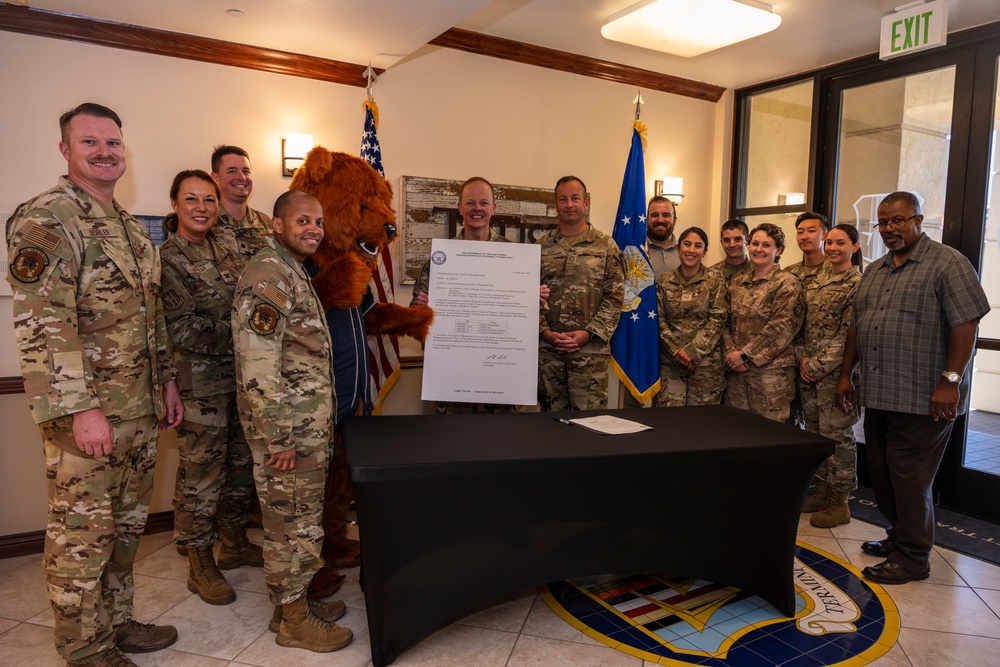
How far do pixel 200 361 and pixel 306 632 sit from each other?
3.69 ft

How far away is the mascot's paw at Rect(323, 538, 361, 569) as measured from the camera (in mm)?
2848

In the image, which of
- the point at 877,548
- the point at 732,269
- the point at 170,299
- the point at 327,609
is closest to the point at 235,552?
the point at 327,609

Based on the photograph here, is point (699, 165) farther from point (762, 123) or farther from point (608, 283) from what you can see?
point (608, 283)

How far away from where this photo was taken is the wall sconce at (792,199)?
185 inches

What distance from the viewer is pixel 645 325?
3.87m

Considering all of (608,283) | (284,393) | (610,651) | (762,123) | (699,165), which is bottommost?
(610,651)

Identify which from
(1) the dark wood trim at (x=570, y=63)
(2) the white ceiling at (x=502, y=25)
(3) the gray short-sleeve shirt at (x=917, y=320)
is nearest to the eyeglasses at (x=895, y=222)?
(3) the gray short-sleeve shirt at (x=917, y=320)

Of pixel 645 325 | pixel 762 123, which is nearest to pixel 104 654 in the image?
pixel 645 325

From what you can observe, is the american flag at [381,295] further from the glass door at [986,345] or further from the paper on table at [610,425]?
the glass door at [986,345]

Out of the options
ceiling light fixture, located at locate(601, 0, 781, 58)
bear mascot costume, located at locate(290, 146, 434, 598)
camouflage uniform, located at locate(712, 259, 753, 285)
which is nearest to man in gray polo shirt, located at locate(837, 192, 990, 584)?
camouflage uniform, located at locate(712, 259, 753, 285)

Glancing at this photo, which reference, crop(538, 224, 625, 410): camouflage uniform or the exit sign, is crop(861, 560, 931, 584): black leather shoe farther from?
the exit sign

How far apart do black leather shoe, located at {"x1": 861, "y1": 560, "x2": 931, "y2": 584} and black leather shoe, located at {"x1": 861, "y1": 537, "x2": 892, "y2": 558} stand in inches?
8.1

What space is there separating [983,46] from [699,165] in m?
1.90

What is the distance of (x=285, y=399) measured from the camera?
2100 mm
